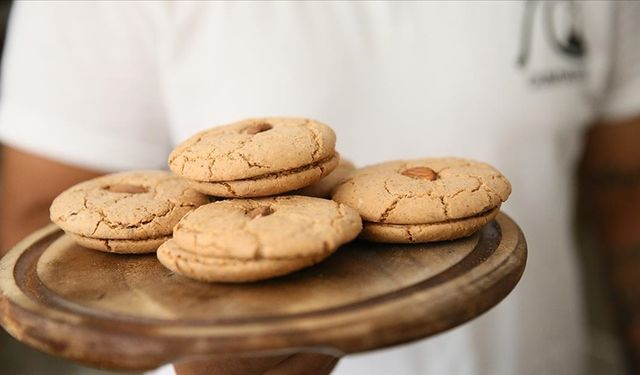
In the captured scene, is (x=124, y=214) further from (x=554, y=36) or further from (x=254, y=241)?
(x=554, y=36)

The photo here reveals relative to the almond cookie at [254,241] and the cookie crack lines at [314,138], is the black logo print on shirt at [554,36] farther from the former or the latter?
the almond cookie at [254,241]

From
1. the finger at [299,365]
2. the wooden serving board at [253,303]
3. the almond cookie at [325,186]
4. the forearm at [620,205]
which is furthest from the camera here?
the forearm at [620,205]

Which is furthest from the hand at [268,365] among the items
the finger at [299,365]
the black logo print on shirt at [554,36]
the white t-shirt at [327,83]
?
the black logo print on shirt at [554,36]

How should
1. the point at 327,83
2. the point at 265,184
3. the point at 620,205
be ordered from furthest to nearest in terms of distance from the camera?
the point at 620,205, the point at 327,83, the point at 265,184

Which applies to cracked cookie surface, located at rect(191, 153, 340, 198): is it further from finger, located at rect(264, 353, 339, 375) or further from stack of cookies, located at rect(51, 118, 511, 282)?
finger, located at rect(264, 353, 339, 375)

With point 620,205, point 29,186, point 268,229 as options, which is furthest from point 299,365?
point 620,205

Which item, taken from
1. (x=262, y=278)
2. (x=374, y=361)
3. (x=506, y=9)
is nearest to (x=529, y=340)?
(x=374, y=361)

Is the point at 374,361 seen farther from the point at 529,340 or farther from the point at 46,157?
the point at 46,157

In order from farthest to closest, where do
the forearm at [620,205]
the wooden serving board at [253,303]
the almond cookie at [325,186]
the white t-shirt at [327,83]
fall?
the forearm at [620,205] < the white t-shirt at [327,83] < the almond cookie at [325,186] < the wooden serving board at [253,303]
